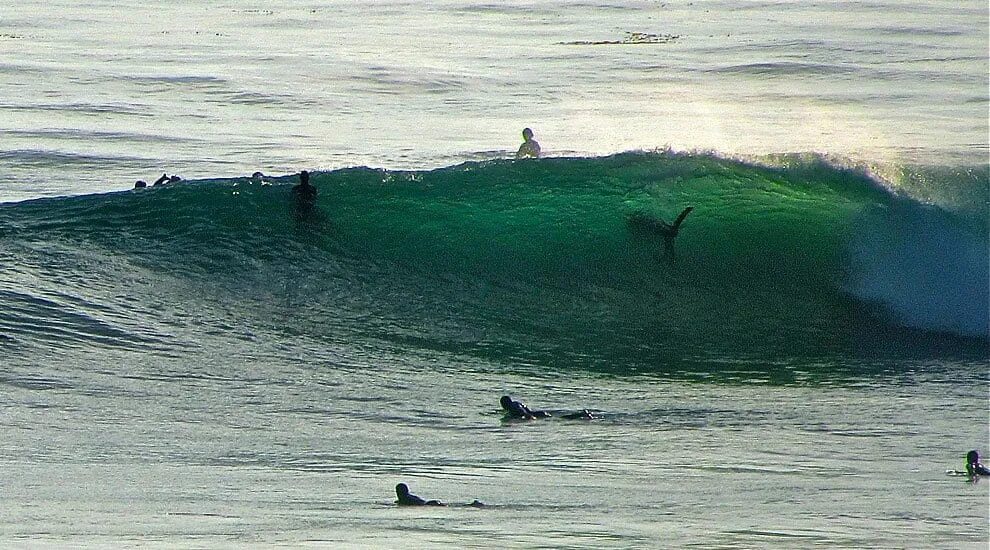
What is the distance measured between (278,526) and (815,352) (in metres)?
6.01

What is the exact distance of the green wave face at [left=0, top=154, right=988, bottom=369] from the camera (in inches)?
443

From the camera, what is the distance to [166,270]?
39.3 feet

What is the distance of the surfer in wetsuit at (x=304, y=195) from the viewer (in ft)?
43.7

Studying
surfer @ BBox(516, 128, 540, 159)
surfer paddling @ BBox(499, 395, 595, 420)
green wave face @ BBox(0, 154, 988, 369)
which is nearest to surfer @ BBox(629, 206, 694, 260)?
green wave face @ BBox(0, 154, 988, 369)

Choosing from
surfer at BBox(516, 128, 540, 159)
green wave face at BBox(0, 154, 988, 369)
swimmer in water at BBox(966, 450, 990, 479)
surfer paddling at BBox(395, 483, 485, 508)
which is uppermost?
surfer at BBox(516, 128, 540, 159)

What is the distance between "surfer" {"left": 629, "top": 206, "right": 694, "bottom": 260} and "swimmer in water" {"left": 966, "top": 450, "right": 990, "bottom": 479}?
541 centimetres

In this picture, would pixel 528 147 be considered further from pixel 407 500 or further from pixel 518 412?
pixel 407 500

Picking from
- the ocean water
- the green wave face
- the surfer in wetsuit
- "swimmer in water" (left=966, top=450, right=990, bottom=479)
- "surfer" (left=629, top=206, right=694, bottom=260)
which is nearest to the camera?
the ocean water

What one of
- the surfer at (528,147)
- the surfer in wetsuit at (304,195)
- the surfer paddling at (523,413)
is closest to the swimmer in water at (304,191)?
the surfer in wetsuit at (304,195)

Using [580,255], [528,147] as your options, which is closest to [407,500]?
[580,255]

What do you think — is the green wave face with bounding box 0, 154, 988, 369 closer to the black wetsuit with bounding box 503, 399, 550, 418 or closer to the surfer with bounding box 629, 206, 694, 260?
the surfer with bounding box 629, 206, 694, 260

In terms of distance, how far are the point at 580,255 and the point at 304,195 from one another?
7.95ft

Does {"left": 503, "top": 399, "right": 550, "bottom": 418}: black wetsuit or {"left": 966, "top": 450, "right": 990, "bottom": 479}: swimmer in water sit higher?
{"left": 503, "top": 399, "right": 550, "bottom": 418}: black wetsuit

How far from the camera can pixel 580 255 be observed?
42.0 feet
